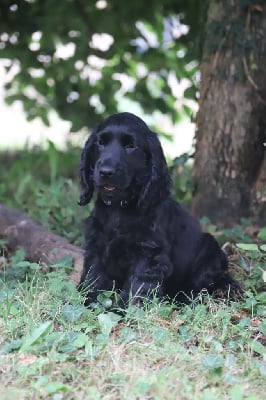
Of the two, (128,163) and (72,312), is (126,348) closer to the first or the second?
(72,312)

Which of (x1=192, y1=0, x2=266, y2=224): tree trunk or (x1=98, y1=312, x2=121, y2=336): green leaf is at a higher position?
(x1=192, y1=0, x2=266, y2=224): tree trunk

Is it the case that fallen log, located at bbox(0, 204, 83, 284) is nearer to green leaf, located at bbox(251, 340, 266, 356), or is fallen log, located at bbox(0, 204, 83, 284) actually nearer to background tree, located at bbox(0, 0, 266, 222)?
background tree, located at bbox(0, 0, 266, 222)

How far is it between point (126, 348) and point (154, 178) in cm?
127

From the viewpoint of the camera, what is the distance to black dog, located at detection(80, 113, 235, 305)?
14.1ft

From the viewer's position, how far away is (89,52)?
8.21 meters

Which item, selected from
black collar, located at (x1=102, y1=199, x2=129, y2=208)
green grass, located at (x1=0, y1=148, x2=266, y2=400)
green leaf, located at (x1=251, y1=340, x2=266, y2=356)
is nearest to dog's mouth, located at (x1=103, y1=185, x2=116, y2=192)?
black collar, located at (x1=102, y1=199, x2=129, y2=208)

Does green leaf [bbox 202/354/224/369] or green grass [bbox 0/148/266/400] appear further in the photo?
green leaf [bbox 202/354/224/369]

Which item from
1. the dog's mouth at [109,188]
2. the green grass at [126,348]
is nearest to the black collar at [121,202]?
the dog's mouth at [109,188]

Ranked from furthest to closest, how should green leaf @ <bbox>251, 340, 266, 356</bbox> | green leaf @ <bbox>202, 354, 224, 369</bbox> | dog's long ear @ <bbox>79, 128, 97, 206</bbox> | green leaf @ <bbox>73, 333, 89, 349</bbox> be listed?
1. dog's long ear @ <bbox>79, 128, 97, 206</bbox>
2. green leaf @ <bbox>251, 340, 266, 356</bbox>
3. green leaf @ <bbox>73, 333, 89, 349</bbox>
4. green leaf @ <bbox>202, 354, 224, 369</bbox>

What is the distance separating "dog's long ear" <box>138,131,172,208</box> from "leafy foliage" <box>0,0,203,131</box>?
12.0 ft

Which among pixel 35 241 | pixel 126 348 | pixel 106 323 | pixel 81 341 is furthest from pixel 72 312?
pixel 35 241

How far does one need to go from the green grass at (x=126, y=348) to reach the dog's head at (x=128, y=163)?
66cm

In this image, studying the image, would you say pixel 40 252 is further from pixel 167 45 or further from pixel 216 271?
pixel 167 45

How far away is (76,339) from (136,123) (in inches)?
60.1
